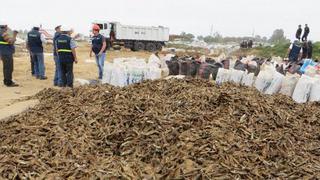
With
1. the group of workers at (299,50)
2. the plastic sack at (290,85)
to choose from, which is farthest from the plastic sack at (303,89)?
the group of workers at (299,50)

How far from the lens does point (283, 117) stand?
5520 mm

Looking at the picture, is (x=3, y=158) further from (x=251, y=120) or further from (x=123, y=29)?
(x=123, y=29)

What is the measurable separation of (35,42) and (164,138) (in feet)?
26.3

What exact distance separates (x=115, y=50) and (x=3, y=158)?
2710 cm

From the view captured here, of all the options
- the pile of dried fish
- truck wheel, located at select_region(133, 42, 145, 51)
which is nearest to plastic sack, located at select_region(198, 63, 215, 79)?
the pile of dried fish

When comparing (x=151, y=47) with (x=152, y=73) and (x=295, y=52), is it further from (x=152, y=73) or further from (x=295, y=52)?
(x=152, y=73)

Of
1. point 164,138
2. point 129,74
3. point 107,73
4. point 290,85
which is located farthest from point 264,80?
point 164,138

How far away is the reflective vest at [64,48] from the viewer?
9773 millimetres

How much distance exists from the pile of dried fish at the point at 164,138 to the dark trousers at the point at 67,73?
346 cm

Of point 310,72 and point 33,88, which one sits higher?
point 310,72

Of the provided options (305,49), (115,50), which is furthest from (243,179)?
(115,50)

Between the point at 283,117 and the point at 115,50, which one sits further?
the point at 115,50

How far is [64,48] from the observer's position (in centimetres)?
980

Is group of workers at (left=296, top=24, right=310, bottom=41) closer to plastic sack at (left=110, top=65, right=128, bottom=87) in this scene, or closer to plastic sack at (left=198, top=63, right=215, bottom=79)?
plastic sack at (left=198, top=63, right=215, bottom=79)
